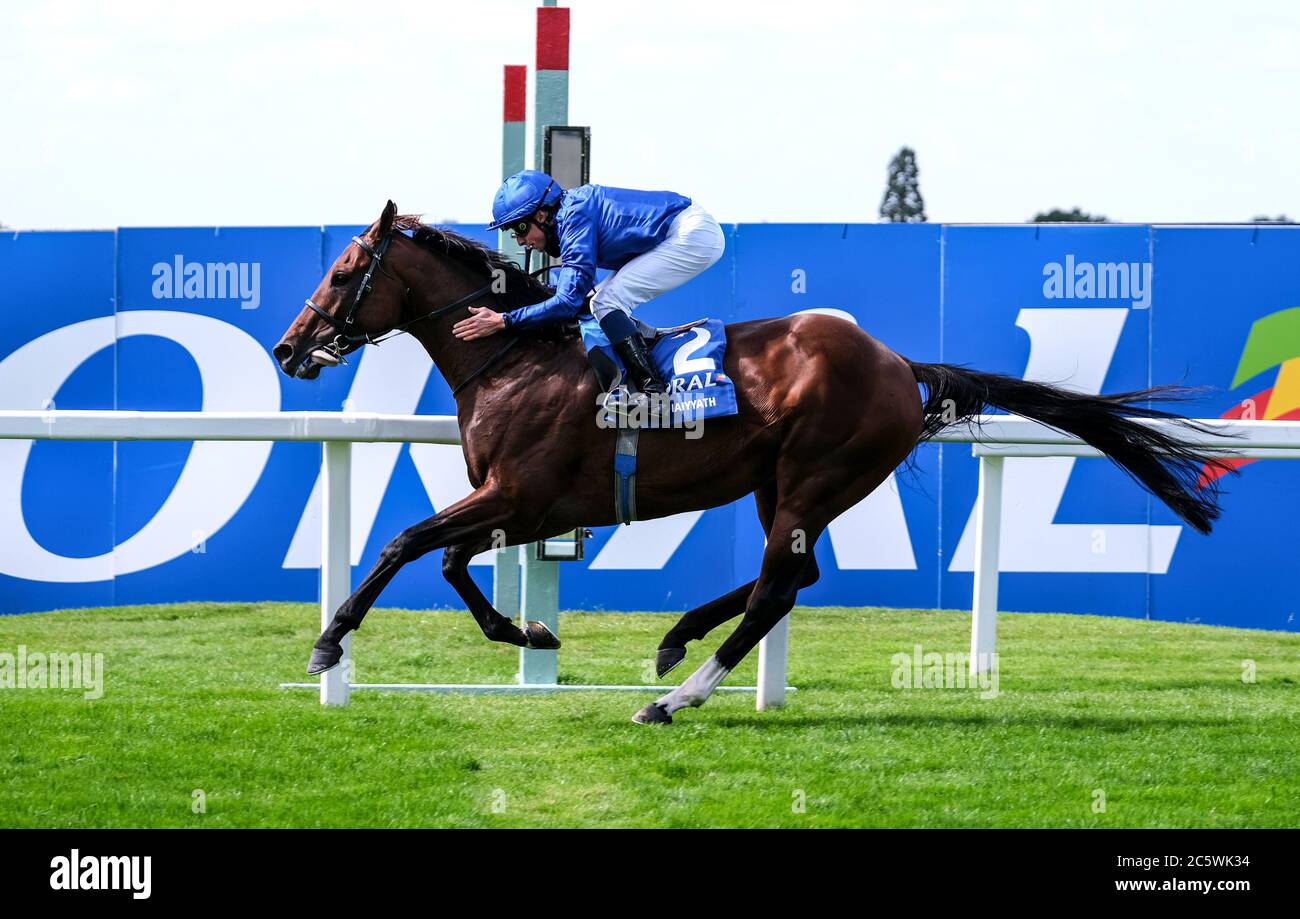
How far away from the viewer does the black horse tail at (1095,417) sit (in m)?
5.82

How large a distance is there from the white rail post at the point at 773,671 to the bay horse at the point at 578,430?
0.69 ft

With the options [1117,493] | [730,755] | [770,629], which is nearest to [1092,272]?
[1117,493]

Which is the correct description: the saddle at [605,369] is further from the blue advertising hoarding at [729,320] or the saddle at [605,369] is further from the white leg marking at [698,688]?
the blue advertising hoarding at [729,320]

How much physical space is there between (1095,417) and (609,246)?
78.7 inches

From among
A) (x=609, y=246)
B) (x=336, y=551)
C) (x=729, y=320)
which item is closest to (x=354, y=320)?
(x=336, y=551)

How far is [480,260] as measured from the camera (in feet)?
18.9

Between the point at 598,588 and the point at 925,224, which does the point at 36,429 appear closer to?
the point at 598,588

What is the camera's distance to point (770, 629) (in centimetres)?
563

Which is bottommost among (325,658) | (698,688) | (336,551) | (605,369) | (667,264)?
(698,688)

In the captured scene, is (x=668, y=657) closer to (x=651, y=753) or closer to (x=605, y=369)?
(x=651, y=753)

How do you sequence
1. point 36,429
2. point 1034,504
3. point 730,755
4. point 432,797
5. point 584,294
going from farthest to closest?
point 1034,504, point 36,429, point 584,294, point 730,755, point 432,797

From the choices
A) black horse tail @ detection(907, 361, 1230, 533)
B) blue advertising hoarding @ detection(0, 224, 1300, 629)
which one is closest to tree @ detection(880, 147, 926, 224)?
blue advertising hoarding @ detection(0, 224, 1300, 629)

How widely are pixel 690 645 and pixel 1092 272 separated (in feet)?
11.2

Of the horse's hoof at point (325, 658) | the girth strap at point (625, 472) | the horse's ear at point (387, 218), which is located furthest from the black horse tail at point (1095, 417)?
the horse's hoof at point (325, 658)
